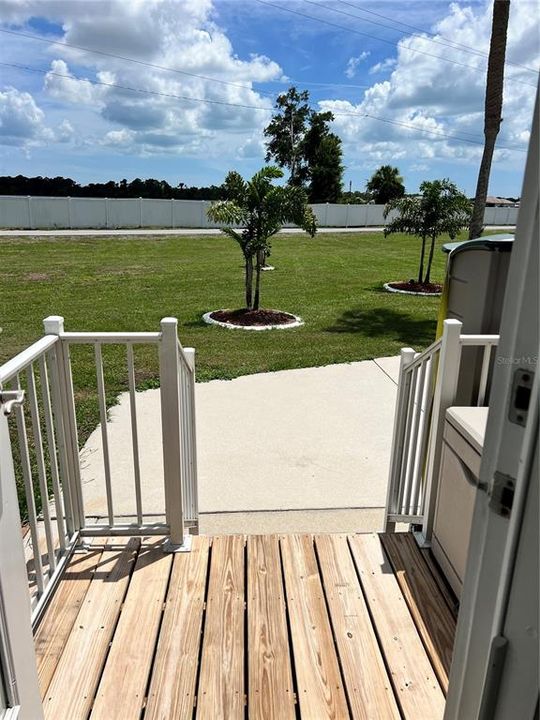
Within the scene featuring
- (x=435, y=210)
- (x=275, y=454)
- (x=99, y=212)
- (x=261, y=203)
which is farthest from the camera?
(x=99, y=212)

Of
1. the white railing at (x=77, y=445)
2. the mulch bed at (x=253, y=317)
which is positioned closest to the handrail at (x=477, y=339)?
the white railing at (x=77, y=445)

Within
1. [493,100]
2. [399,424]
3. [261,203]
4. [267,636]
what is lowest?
[267,636]

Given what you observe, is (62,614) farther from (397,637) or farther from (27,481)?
(397,637)

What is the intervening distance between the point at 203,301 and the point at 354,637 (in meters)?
8.43

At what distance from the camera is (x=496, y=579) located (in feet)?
3.18

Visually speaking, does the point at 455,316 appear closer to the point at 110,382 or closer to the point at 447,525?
the point at 447,525

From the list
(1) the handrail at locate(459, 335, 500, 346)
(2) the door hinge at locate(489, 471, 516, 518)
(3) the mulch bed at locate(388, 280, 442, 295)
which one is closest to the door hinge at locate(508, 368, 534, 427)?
(2) the door hinge at locate(489, 471, 516, 518)

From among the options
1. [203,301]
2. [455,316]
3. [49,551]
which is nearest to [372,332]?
[203,301]

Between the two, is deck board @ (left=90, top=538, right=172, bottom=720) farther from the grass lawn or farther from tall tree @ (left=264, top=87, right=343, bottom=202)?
tall tree @ (left=264, top=87, right=343, bottom=202)

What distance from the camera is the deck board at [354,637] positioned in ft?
6.17

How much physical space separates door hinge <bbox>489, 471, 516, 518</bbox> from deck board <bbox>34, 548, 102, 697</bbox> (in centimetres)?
177

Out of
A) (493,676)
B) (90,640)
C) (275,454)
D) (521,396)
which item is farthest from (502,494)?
(275,454)

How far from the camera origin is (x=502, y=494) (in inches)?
37.0

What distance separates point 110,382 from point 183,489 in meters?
3.12
